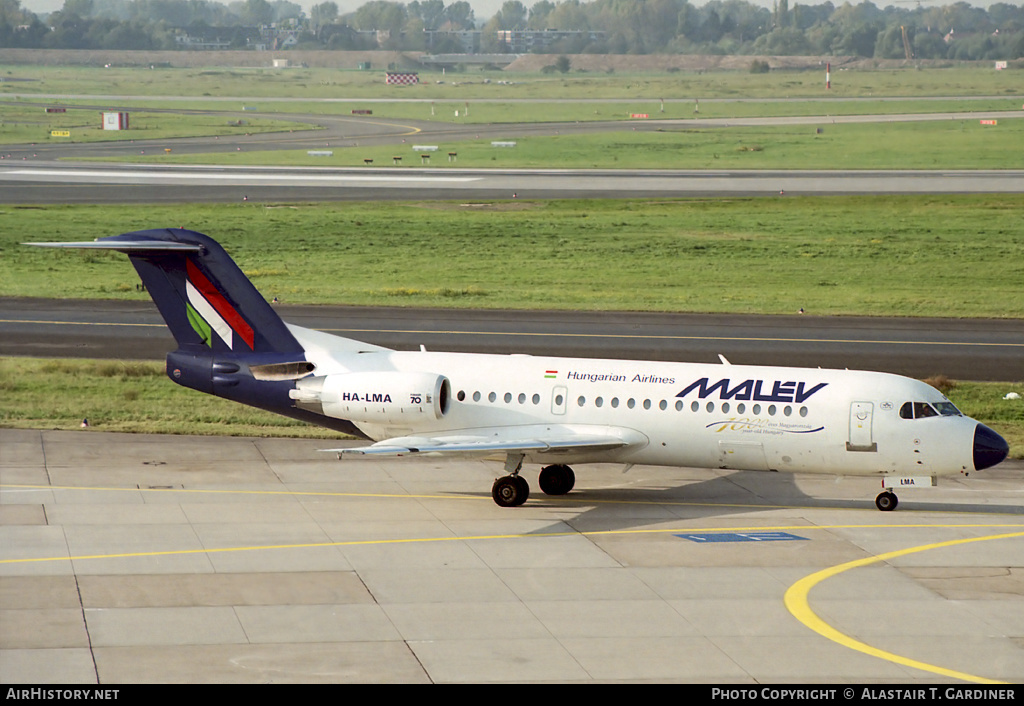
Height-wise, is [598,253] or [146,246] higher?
[146,246]

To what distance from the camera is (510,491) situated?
28109 millimetres

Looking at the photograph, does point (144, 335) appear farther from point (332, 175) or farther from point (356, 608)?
point (332, 175)

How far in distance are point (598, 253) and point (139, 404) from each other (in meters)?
32.6

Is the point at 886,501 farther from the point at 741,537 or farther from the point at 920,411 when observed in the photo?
the point at 741,537

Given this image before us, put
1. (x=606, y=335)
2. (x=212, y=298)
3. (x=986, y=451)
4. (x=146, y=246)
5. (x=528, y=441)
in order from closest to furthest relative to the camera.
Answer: (x=986, y=451), (x=528, y=441), (x=146, y=246), (x=212, y=298), (x=606, y=335)

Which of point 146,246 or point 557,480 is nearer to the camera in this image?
point 146,246

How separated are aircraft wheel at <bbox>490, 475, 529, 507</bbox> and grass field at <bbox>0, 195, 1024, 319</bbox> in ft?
87.4

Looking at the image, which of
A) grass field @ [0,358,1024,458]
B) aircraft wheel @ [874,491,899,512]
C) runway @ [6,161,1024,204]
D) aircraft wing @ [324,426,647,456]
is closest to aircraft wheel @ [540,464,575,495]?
aircraft wing @ [324,426,647,456]

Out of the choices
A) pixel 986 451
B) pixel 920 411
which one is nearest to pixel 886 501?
pixel 920 411

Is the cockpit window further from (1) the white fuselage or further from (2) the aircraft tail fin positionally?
(2) the aircraft tail fin

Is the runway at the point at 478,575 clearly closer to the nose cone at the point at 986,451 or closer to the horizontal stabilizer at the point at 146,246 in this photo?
the nose cone at the point at 986,451

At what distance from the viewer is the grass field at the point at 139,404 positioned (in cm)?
3566

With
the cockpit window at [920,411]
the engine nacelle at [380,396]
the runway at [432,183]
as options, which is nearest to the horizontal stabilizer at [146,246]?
the engine nacelle at [380,396]

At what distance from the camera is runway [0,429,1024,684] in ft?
60.6
